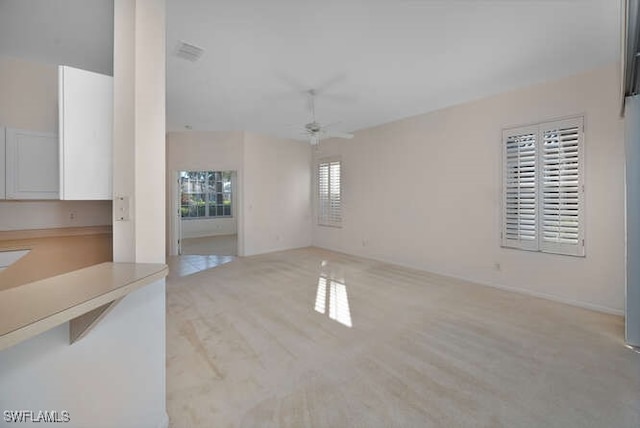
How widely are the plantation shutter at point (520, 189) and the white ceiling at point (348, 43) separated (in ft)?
2.47

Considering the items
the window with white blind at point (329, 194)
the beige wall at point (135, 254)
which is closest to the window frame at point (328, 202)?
the window with white blind at point (329, 194)

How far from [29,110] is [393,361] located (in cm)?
468

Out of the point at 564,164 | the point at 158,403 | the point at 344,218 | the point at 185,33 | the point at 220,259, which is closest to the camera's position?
the point at 158,403

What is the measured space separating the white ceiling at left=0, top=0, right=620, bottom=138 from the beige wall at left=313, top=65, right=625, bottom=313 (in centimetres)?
42

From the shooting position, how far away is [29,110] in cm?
322

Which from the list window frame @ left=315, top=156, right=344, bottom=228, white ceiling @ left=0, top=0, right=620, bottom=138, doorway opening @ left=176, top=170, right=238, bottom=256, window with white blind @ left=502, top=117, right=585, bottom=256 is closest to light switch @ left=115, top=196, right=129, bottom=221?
white ceiling @ left=0, top=0, right=620, bottom=138

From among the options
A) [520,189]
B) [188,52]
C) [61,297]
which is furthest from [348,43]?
[520,189]

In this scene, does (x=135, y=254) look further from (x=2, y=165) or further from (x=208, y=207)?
(x=208, y=207)

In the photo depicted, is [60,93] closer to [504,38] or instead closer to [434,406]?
[434,406]

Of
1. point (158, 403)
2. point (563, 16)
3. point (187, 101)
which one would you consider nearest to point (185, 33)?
point (187, 101)

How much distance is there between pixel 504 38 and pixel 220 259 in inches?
235

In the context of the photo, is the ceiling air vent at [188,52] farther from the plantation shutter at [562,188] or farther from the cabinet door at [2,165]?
the plantation shutter at [562,188]

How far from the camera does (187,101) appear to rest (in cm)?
453

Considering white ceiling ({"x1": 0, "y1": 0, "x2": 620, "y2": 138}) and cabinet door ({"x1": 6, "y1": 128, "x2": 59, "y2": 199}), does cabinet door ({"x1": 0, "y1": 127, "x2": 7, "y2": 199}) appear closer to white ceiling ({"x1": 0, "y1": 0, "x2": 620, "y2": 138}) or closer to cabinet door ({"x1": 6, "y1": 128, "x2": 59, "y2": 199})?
cabinet door ({"x1": 6, "y1": 128, "x2": 59, "y2": 199})
